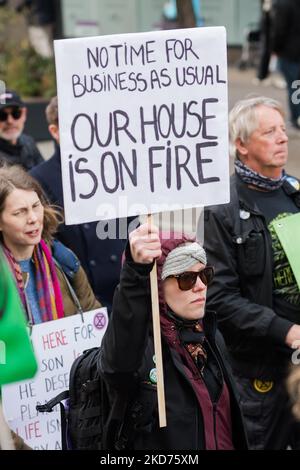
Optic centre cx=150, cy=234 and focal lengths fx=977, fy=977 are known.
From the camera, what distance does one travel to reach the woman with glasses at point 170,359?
3.00 m

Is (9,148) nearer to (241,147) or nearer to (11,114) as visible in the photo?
(11,114)

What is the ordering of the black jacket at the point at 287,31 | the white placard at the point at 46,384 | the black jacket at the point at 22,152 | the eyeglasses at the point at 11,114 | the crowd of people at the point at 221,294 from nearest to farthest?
the crowd of people at the point at 221,294 < the white placard at the point at 46,384 < the black jacket at the point at 22,152 < the eyeglasses at the point at 11,114 < the black jacket at the point at 287,31

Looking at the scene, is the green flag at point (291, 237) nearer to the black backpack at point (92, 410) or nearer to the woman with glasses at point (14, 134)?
the black backpack at point (92, 410)

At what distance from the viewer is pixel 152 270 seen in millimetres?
3043

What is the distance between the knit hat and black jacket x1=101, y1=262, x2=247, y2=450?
0.72 feet

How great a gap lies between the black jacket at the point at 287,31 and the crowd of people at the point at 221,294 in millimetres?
6684

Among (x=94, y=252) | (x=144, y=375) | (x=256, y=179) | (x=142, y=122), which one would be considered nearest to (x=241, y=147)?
(x=256, y=179)

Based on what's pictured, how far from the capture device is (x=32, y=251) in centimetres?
404

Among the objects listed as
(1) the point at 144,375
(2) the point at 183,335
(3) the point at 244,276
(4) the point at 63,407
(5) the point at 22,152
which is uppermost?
(5) the point at 22,152

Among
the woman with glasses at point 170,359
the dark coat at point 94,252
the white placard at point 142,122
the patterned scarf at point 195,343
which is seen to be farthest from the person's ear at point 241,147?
the patterned scarf at point 195,343

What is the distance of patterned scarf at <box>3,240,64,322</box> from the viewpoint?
3.94m

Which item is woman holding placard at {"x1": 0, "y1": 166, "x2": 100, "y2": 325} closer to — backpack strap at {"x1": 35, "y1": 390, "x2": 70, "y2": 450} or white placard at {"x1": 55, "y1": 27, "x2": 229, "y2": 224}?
backpack strap at {"x1": 35, "y1": 390, "x2": 70, "y2": 450}

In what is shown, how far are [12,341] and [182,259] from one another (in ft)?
2.55

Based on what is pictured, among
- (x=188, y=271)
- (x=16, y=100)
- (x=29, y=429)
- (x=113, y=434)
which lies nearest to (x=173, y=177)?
(x=188, y=271)
